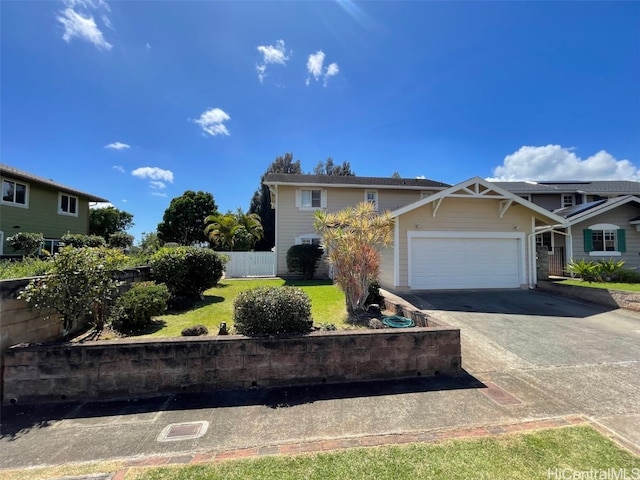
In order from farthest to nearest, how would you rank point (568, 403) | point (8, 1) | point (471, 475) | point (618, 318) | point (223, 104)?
point (223, 104) → point (618, 318) → point (8, 1) → point (568, 403) → point (471, 475)

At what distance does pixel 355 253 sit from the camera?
22.5 ft

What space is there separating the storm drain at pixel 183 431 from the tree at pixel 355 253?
4.24 m

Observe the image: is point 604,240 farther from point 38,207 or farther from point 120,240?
point 120,240

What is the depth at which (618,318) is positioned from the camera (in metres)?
7.96

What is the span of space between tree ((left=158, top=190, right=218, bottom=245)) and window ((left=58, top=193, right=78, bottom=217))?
39.2 feet

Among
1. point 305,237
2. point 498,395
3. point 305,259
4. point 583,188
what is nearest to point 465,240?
point 305,259

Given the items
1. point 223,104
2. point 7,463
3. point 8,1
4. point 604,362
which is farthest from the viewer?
point 223,104

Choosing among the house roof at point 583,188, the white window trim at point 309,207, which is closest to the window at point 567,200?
the house roof at point 583,188

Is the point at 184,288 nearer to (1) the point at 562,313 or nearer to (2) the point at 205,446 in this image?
(2) the point at 205,446

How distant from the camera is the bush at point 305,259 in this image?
50.5ft

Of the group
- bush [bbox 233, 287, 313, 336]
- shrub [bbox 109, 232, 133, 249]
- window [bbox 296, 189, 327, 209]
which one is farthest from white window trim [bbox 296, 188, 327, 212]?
shrub [bbox 109, 232, 133, 249]

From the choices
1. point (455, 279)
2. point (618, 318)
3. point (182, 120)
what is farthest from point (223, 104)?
point (618, 318)

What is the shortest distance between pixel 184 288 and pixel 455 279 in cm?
970

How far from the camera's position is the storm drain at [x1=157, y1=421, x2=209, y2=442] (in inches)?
124
